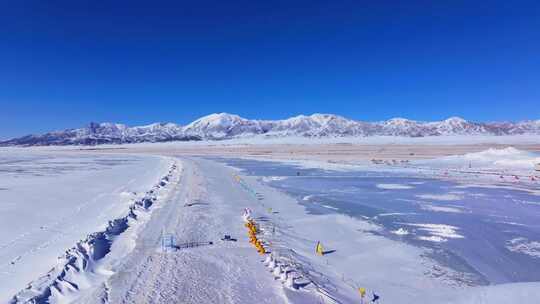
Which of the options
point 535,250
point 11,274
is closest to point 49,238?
point 11,274

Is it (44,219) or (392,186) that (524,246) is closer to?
(392,186)

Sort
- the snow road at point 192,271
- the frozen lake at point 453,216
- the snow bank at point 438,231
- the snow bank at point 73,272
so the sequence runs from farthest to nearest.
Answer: the snow bank at point 438,231, the frozen lake at point 453,216, the snow road at point 192,271, the snow bank at point 73,272

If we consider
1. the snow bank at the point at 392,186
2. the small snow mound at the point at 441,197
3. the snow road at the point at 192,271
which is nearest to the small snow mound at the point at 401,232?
the snow road at the point at 192,271

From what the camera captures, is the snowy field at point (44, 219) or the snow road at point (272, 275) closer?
the snow road at point (272, 275)

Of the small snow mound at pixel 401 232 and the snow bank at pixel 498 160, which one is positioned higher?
the snow bank at pixel 498 160

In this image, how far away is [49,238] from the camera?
9.26 metres

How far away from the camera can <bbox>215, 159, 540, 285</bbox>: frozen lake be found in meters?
8.09

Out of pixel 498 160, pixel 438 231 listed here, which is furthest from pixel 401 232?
pixel 498 160

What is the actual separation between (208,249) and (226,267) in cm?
136

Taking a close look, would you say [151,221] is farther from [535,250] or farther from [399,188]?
[399,188]

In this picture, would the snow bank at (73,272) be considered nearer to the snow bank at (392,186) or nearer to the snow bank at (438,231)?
the snow bank at (438,231)

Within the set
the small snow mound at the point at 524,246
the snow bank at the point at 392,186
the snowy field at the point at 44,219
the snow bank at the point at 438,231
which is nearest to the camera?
the snowy field at the point at 44,219

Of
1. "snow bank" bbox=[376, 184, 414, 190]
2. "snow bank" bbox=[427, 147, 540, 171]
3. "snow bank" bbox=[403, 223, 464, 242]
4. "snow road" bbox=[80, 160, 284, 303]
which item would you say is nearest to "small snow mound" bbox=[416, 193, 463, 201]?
"snow bank" bbox=[376, 184, 414, 190]

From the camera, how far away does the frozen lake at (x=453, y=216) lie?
8094mm
